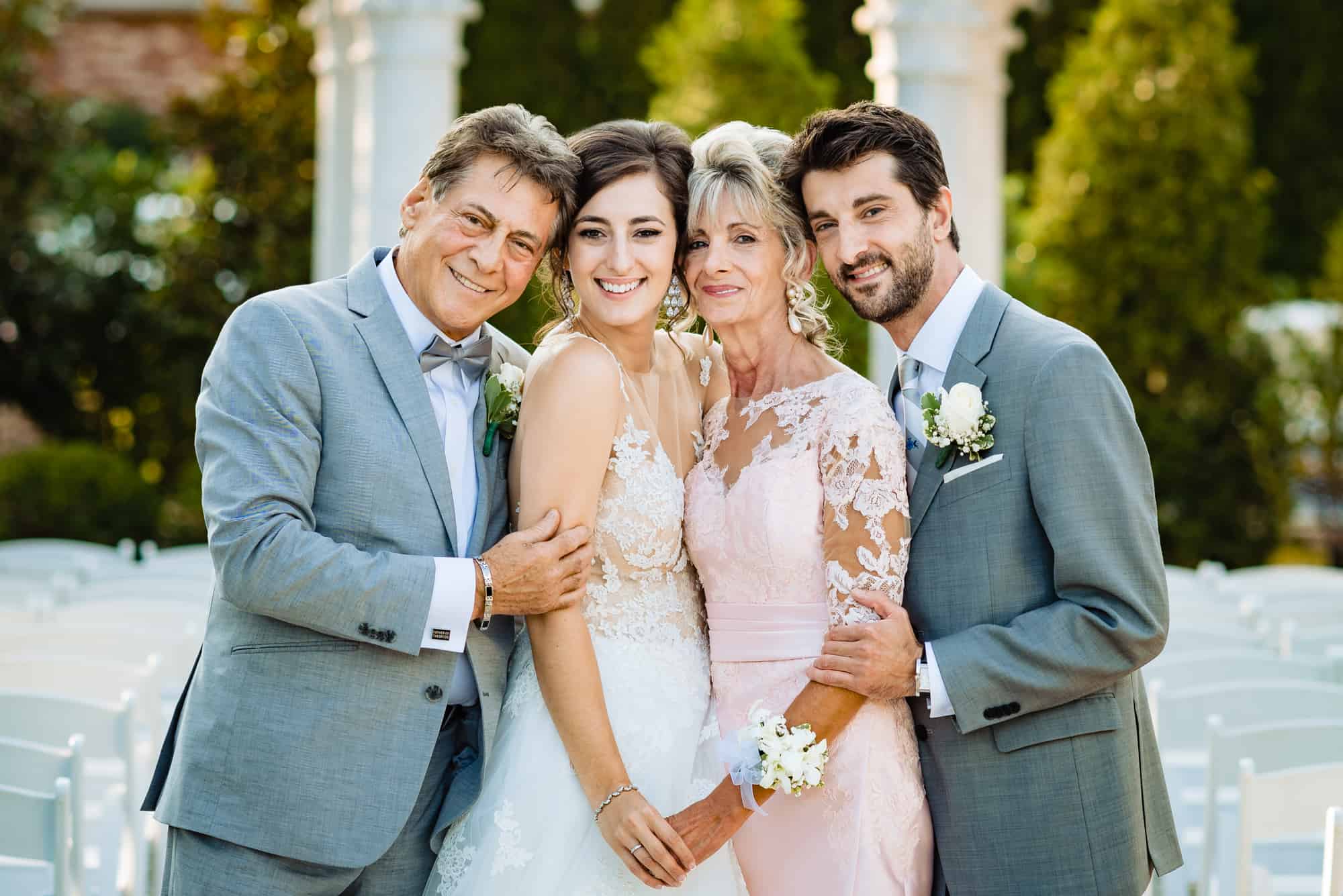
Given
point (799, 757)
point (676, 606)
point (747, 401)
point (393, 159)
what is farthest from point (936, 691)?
point (393, 159)

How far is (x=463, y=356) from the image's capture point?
10.3 ft

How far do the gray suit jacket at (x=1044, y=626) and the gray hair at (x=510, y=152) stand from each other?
0.98m

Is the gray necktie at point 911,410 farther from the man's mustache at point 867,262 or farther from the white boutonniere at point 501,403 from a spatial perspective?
the white boutonniere at point 501,403

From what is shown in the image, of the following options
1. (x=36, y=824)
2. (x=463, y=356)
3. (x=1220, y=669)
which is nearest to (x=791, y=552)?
(x=463, y=356)

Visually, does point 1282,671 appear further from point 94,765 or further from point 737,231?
point 94,765

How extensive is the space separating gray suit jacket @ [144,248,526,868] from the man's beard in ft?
3.29

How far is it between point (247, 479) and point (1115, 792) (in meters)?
1.90

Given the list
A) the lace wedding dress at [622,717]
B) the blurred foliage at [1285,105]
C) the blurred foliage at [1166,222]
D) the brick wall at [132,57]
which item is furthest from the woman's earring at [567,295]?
the brick wall at [132,57]

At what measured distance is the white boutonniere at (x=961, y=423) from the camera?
290cm

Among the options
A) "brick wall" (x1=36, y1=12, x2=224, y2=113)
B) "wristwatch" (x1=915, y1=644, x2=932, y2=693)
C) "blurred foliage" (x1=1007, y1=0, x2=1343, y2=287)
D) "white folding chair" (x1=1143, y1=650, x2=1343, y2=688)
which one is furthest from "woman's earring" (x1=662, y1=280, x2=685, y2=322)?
"brick wall" (x1=36, y1=12, x2=224, y2=113)

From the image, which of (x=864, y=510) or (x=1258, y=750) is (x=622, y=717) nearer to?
(x=864, y=510)

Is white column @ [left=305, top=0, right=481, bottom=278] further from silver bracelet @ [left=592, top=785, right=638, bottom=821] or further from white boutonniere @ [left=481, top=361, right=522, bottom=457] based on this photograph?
silver bracelet @ [left=592, top=785, right=638, bottom=821]

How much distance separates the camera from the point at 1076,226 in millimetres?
12125

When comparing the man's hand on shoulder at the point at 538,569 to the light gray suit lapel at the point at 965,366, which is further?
the light gray suit lapel at the point at 965,366
